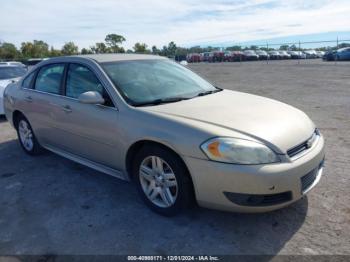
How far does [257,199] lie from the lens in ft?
9.12

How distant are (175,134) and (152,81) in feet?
3.87

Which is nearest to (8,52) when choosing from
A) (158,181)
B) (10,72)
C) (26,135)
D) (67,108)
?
(10,72)

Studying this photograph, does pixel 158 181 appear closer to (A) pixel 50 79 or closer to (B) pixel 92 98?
(B) pixel 92 98

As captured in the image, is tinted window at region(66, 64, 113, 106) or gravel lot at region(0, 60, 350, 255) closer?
gravel lot at region(0, 60, 350, 255)

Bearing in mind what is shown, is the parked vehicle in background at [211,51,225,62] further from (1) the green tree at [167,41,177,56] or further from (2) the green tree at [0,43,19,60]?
(2) the green tree at [0,43,19,60]

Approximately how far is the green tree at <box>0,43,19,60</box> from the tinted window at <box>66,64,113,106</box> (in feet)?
184

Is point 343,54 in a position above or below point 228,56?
below

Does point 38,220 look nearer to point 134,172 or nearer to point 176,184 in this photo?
point 134,172

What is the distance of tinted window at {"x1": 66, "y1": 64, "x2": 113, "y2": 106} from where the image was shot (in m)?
3.79

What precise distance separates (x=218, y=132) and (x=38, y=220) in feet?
6.80

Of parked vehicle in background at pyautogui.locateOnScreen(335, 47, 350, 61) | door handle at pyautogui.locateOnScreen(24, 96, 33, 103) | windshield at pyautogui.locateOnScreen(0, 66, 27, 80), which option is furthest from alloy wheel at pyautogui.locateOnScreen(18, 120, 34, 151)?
parked vehicle in background at pyautogui.locateOnScreen(335, 47, 350, 61)

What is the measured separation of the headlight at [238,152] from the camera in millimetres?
2742

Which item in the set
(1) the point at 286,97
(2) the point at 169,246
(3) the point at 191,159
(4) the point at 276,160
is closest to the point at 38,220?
(2) the point at 169,246

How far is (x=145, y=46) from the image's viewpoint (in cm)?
6369
